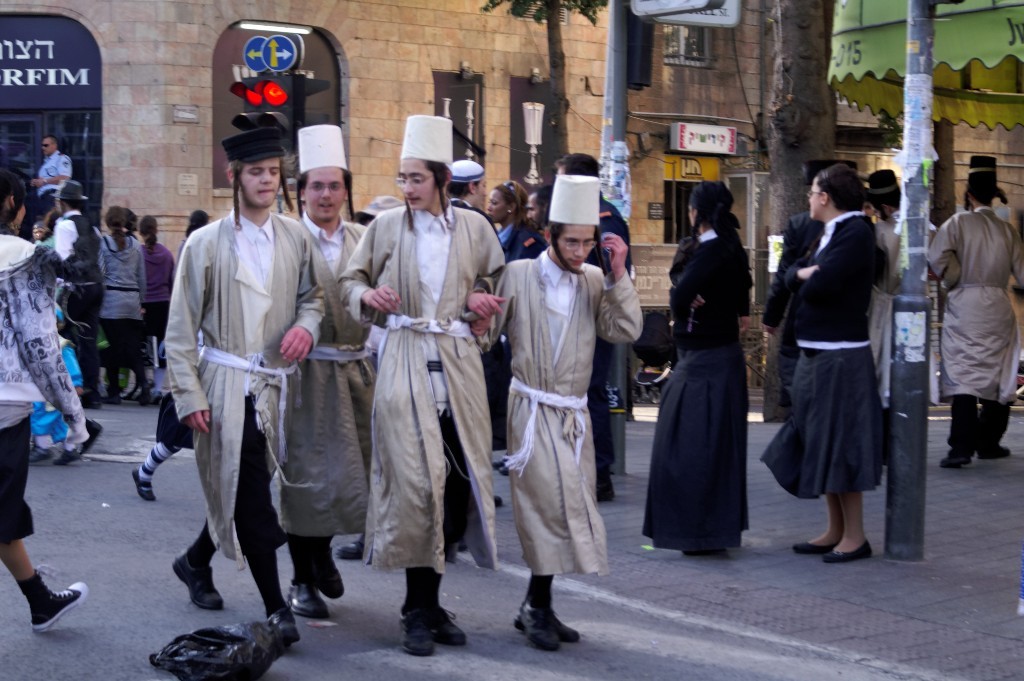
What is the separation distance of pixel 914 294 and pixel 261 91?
6695 mm

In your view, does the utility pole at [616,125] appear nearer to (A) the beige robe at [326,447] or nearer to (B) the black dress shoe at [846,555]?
(B) the black dress shoe at [846,555]

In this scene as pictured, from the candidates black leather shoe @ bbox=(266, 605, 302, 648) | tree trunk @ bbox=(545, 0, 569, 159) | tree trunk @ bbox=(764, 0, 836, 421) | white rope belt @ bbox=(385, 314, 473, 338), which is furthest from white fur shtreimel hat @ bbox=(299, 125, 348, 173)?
tree trunk @ bbox=(545, 0, 569, 159)

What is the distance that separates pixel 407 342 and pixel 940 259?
231 inches

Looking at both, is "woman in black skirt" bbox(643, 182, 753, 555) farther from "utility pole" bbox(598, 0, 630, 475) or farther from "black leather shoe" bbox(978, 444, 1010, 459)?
"black leather shoe" bbox(978, 444, 1010, 459)

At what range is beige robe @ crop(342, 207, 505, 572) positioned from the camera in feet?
17.7

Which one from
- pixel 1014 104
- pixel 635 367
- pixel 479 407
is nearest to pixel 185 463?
pixel 479 407

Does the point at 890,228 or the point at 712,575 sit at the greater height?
the point at 890,228

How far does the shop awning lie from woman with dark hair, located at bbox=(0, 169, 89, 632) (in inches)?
215

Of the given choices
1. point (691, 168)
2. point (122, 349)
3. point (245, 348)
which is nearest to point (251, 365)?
point (245, 348)

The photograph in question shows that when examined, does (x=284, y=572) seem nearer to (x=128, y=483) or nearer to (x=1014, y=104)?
(x=128, y=483)

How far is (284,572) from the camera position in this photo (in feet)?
23.0

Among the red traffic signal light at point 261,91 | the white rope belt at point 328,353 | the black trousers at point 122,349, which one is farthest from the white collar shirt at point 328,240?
the black trousers at point 122,349

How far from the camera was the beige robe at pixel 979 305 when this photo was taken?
33.0ft

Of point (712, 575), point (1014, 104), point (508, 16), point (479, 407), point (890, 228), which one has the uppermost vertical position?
point (508, 16)
